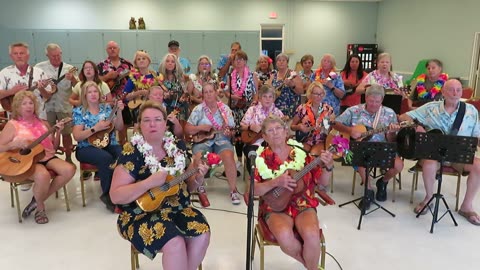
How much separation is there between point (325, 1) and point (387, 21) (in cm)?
184

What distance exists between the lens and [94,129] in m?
3.30

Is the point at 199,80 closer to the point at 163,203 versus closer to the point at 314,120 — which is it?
the point at 314,120

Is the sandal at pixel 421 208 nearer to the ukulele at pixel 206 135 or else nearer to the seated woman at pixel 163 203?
the ukulele at pixel 206 135

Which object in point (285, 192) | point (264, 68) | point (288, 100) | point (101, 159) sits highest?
point (264, 68)

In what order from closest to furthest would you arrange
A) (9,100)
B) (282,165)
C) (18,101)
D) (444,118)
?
(282,165) → (18,101) → (444,118) → (9,100)

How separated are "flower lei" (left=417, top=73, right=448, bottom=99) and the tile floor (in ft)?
3.94

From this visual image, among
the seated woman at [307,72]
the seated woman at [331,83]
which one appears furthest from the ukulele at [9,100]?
the seated woman at [331,83]

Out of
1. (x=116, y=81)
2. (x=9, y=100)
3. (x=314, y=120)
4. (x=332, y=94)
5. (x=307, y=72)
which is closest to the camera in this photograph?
(x=314, y=120)

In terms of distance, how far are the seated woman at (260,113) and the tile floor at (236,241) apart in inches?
31.5

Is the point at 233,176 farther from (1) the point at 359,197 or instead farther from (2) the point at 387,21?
(2) the point at 387,21

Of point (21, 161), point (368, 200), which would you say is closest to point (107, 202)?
point (21, 161)

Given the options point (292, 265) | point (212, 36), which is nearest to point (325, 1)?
point (212, 36)

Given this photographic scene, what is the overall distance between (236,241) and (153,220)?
1.04 metres

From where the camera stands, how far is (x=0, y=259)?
8.42 ft
